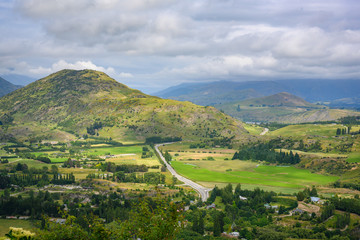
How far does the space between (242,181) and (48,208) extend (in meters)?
110

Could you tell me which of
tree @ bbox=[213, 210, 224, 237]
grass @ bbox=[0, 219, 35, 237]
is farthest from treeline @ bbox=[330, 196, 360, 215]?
grass @ bbox=[0, 219, 35, 237]

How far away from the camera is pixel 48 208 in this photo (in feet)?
447

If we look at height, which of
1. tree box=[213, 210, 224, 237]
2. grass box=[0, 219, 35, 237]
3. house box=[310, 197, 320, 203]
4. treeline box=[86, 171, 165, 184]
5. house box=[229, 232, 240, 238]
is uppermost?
treeline box=[86, 171, 165, 184]

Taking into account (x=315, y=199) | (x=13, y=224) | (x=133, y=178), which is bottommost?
(x=13, y=224)

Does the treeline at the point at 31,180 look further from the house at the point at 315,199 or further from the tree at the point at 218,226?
the house at the point at 315,199

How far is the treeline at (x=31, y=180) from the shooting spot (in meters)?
179

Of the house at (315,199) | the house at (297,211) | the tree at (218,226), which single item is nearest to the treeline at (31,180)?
the tree at (218,226)

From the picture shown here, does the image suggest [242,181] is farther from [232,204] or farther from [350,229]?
[350,229]

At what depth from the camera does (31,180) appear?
185 m

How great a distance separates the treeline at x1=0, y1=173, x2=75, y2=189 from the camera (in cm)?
17875

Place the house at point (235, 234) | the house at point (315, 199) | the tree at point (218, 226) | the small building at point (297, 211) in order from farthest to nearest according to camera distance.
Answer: the house at point (315, 199) → the small building at point (297, 211) → the house at point (235, 234) → the tree at point (218, 226)

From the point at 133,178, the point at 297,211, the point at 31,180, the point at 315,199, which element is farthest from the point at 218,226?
the point at 31,180

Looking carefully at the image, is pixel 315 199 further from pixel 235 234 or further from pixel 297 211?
pixel 235 234

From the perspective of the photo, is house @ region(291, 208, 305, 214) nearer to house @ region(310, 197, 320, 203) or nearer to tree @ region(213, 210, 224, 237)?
house @ region(310, 197, 320, 203)
